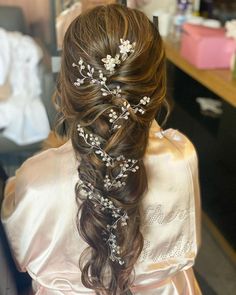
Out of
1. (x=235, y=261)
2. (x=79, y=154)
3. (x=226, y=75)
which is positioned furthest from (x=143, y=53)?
(x=235, y=261)

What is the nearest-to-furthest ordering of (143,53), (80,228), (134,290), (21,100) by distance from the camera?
(143,53) < (80,228) < (134,290) < (21,100)

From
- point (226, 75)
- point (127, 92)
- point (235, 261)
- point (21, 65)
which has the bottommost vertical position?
point (235, 261)

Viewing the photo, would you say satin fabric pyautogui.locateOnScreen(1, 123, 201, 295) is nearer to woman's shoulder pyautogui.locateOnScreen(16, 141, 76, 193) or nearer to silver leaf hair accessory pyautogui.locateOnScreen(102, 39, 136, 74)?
woman's shoulder pyautogui.locateOnScreen(16, 141, 76, 193)

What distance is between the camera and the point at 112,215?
715mm

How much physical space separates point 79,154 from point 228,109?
96cm

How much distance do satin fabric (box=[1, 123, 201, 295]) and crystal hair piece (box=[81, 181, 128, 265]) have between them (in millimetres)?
34

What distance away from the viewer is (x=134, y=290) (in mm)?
821

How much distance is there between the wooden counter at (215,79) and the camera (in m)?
1.32

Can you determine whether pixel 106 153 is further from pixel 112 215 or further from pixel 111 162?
pixel 112 215

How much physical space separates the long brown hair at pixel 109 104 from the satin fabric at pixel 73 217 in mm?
30

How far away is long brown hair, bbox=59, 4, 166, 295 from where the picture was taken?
1.97 feet

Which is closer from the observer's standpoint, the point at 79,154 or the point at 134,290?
the point at 79,154

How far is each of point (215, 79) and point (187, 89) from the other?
619 mm

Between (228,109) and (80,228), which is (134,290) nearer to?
(80,228)
